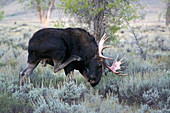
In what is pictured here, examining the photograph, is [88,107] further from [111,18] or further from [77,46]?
[111,18]

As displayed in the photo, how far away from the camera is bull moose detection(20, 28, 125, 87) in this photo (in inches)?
196

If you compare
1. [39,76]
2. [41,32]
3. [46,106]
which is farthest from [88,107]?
[39,76]

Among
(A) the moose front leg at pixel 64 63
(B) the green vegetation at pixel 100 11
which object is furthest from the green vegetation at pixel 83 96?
(B) the green vegetation at pixel 100 11

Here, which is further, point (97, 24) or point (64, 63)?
point (97, 24)

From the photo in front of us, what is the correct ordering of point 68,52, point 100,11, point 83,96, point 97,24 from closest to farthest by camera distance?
point 83,96 → point 68,52 → point 100,11 → point 97,24

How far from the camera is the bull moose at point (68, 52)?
4.98m

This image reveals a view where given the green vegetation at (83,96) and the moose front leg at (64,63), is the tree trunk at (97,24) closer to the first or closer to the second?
the green vegetation at (83,96)

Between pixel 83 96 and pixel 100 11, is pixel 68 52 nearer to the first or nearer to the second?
pixel 83 96

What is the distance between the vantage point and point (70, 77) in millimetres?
5180

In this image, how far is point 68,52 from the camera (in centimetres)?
521

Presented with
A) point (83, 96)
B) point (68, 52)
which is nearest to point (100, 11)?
point (68, 52)

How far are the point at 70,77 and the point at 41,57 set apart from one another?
86 centimetres

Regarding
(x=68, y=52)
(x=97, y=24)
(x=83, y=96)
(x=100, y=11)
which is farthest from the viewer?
(x=97, y=24)

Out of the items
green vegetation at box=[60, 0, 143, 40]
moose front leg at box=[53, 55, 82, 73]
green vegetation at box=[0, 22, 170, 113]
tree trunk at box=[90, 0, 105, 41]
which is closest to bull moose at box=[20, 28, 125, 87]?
moose front leg at box=[53, 55, 82, 73]
